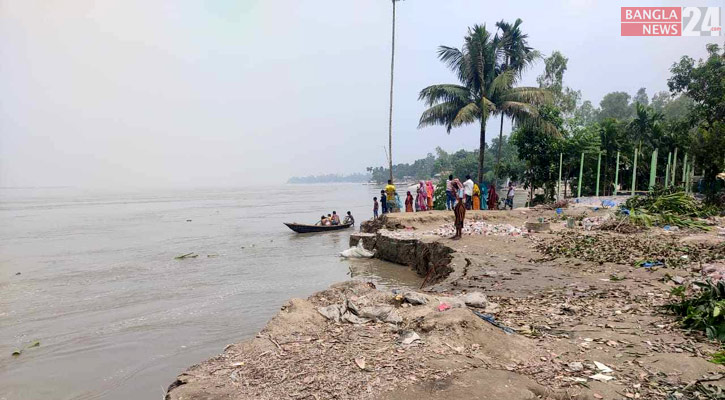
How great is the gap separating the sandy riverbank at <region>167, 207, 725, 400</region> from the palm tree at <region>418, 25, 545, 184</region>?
13499 millimetres

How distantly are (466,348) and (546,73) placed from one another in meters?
31.2

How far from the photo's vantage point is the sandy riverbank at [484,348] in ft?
10.9

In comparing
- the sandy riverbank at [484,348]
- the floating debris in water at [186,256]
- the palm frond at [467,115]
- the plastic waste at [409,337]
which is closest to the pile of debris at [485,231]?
the sandy riverbank at [484,348]

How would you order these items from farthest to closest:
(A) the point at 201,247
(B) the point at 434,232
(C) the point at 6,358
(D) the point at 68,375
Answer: (A) the point at 201,247, (B) the point at 434,232, (C) the point at 6,358, (D) the point at 68,375

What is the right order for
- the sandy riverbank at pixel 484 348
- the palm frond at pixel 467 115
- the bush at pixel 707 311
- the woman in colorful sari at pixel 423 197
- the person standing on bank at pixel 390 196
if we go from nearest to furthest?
1. the sandy riverbank at pixel 484 348
2. the bush at pixel 707 311
3. the person standing on bank at pixel 390 196
4. the palm frond at pixel 467 115
5. the woman in colorful sari at pixel 423 197

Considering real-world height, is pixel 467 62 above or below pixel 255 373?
above

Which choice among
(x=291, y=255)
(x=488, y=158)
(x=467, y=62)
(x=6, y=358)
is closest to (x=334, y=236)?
(x=291, y=255)

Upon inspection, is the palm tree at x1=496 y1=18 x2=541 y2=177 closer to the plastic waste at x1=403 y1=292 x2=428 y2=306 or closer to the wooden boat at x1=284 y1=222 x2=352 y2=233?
the wooden boat at x1=284 y1=222 x2=352 y2=233

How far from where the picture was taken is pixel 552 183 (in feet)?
72.5

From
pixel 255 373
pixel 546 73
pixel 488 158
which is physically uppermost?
pixel 546 73

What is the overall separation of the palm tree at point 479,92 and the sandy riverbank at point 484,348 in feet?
44.3

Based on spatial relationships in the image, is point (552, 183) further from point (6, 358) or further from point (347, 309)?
point (6, 358)

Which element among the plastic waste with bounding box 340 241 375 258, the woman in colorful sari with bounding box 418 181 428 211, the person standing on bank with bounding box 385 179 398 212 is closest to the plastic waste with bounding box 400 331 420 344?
the plastic waste with bounding box 340 241 375 258

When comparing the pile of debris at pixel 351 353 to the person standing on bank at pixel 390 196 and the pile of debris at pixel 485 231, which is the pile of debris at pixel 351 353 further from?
the person standing on bank at pixel 390 196
